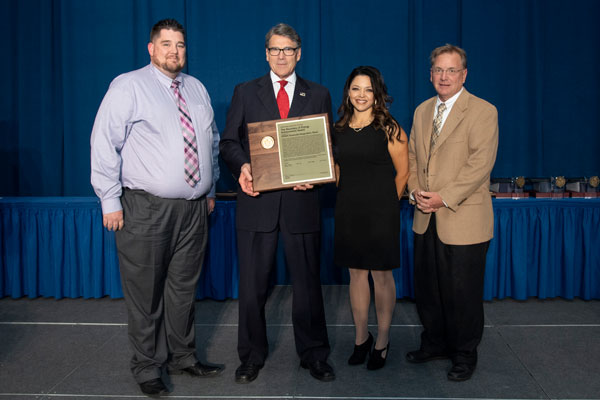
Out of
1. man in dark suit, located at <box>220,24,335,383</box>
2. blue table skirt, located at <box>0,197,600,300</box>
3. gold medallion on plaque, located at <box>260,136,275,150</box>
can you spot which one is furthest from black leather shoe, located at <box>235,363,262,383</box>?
blue table skirt, located at <box>0,197,600,300</box>

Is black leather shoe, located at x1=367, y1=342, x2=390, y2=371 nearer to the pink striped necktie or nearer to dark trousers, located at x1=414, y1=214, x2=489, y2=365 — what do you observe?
dark trousers, located at x1=414, y1=214, x2=489, y2=365

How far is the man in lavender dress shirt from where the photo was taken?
2205 millimetres

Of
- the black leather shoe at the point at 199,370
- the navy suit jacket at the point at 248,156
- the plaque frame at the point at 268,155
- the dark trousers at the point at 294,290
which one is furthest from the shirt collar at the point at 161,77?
the black leather shoe at the point at 199,370

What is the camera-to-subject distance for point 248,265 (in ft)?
7.88

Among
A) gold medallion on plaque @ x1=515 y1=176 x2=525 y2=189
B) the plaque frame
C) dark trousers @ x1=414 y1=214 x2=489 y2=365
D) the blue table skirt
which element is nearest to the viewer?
the plaque frame

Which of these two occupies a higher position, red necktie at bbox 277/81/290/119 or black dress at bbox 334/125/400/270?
red necktie at bbox 277/81/290/119

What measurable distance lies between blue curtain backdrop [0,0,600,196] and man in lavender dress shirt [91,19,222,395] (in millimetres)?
2195

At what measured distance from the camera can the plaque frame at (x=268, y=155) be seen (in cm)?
219

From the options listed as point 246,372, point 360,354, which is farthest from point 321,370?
point 246,372

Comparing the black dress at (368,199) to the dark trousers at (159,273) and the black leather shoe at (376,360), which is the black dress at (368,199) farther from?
the dark trousers at (159,273)

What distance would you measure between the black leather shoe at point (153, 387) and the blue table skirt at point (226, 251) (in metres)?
1.51

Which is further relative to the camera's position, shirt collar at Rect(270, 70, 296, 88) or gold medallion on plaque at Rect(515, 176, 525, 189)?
gold medallion on plaque at Rect(515, 176, 525, 189)

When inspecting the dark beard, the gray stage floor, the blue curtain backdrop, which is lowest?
the gray stage floor

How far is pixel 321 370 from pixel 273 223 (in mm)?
795
